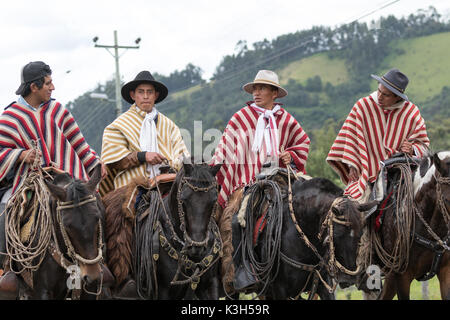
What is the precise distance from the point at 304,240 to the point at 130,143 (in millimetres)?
2695

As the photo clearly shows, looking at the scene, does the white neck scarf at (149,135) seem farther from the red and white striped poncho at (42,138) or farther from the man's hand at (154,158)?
the red and white striped poncho at (42,138)

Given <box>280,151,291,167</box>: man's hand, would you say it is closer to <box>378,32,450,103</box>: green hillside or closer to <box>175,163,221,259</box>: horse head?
<box>175,163,221,259</box>: horse head

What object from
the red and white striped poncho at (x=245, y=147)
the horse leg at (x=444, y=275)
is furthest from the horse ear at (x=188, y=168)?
the horse leg at (x=444, y=275)

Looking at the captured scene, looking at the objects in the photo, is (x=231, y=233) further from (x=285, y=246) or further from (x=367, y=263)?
(x=367, y=263)

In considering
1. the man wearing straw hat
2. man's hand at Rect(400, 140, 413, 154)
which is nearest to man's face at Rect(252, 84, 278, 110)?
the man wearing straw hat

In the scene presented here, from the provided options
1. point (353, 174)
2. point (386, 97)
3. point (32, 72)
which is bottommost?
point (353, 174)

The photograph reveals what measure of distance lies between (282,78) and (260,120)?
79871 mm

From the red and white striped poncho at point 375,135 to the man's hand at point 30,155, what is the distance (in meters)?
3.76

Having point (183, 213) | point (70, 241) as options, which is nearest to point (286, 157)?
point (183, 213)

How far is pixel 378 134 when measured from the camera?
326 inches

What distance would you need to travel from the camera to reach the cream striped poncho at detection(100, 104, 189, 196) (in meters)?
8.16

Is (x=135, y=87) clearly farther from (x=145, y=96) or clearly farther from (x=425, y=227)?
(x=425, y=227)

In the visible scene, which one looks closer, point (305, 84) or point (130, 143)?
point (130, 143)

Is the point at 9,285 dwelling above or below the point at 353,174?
below
